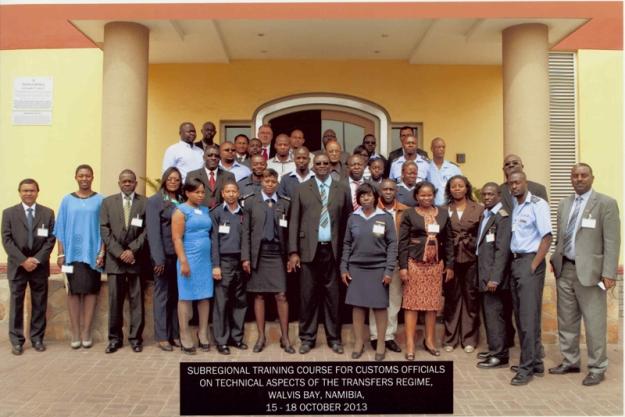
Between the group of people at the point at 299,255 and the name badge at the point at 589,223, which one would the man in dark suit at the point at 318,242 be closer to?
the group of people at the point at 299,255

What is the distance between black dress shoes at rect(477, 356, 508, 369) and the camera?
18.8ft

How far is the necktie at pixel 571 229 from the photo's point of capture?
548 cm

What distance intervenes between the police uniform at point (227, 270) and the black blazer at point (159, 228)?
1.48ft

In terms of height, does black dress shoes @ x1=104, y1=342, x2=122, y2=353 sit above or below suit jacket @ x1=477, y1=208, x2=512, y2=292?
below

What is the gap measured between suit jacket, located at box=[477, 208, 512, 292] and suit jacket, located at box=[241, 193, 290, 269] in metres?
1.97

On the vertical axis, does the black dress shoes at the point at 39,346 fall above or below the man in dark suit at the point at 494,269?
below

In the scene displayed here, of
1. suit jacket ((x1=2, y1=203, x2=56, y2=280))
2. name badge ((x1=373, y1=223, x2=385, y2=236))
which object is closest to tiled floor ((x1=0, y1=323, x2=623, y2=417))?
suit jacket ((x1=2, y1=203, x2=56, y2=280))

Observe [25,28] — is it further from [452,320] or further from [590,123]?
[590,123]

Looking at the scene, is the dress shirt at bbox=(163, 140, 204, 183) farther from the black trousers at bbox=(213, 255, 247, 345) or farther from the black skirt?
the black skirt

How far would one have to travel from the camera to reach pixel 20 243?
6.28 metres

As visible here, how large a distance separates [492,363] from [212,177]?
Answer: 348cm

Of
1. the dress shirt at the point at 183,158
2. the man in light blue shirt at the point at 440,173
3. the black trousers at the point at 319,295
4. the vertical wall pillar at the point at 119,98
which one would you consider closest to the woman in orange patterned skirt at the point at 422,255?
the black trousers at the point at 319,295

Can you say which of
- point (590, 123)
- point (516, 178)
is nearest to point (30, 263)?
point (516, 178)

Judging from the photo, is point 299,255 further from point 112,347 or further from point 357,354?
point 112,347
